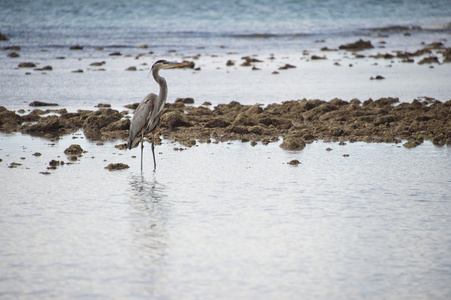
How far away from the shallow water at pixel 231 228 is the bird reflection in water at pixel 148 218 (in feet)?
0.06

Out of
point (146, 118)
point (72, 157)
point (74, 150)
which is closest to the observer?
point (72, 157)

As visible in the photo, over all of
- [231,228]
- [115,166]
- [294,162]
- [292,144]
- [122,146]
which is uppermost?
[292,144]

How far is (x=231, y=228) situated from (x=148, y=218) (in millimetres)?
955

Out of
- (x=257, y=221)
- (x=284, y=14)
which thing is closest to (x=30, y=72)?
(x=257, y=221)

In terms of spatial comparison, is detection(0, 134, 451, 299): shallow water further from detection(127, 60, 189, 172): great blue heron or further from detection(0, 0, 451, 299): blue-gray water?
detection(127, 60, 189, 172): great blue heron

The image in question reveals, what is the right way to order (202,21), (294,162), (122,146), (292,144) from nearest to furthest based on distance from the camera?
(294,162), (292,144), (122,146), (202,21)

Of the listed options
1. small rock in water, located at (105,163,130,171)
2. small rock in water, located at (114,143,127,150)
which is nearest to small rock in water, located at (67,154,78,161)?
small rock in water, located at (105,163,130,171)

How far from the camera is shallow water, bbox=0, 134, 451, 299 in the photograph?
460cm

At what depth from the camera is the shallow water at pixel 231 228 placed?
15.1 ft

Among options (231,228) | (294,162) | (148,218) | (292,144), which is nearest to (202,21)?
(292,144)

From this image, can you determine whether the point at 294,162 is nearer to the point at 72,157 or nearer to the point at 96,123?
the point at 72,157

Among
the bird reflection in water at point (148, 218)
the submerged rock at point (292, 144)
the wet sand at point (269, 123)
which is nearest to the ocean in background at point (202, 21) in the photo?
the wet sand at point (269, 123)

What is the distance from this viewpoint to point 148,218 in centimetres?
625

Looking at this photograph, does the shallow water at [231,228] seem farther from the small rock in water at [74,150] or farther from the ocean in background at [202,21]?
the ocean in background at [202,21]
